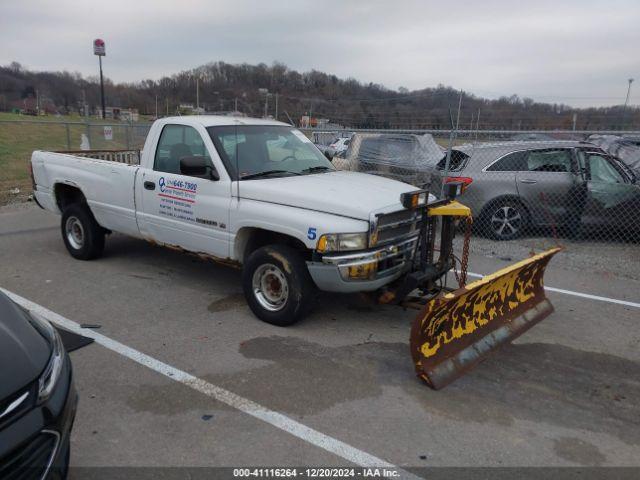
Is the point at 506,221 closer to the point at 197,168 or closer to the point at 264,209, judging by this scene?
the point at 264,209

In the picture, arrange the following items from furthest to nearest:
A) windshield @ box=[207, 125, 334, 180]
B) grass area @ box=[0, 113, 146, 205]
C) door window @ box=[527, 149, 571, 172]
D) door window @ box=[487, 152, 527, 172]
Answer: grass area @ box=[0, 113, 146, 205] → door window @ box=[487, 152, 527, 172] → door window @ box=[527, 149, 571, 172] → windshield @ box=[207, 125, 334, 180]

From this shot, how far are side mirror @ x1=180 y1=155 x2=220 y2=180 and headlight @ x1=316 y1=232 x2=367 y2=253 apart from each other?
1437 millimetres

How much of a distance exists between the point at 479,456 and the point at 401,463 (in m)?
0.49

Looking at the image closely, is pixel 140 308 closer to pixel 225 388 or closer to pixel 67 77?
pixel 225 388

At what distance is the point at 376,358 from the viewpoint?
428cm

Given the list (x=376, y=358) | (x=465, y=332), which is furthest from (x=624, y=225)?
(x=376, y=358)

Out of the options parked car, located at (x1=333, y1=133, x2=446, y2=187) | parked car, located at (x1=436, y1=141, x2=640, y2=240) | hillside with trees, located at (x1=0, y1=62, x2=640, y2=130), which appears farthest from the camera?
hillside with trees, located at (x1=0, y1=62, x2=640, y2=130)

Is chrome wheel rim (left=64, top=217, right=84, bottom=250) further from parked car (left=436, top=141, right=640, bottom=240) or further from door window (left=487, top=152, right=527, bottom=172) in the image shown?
door window (left=487, top=152, right=527, bottom=172)

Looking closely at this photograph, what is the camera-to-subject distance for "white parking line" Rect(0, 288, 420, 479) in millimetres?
3021

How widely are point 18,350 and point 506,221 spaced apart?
7.65m

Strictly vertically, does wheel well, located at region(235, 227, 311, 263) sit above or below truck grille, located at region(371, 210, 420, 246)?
below

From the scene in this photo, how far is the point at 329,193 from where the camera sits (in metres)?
4.57

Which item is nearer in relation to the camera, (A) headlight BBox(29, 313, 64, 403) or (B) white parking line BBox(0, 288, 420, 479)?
(A) headlight BBox(29, 313, 64, 403)

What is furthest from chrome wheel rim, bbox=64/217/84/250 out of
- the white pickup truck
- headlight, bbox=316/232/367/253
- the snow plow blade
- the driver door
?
the snow plow blade
